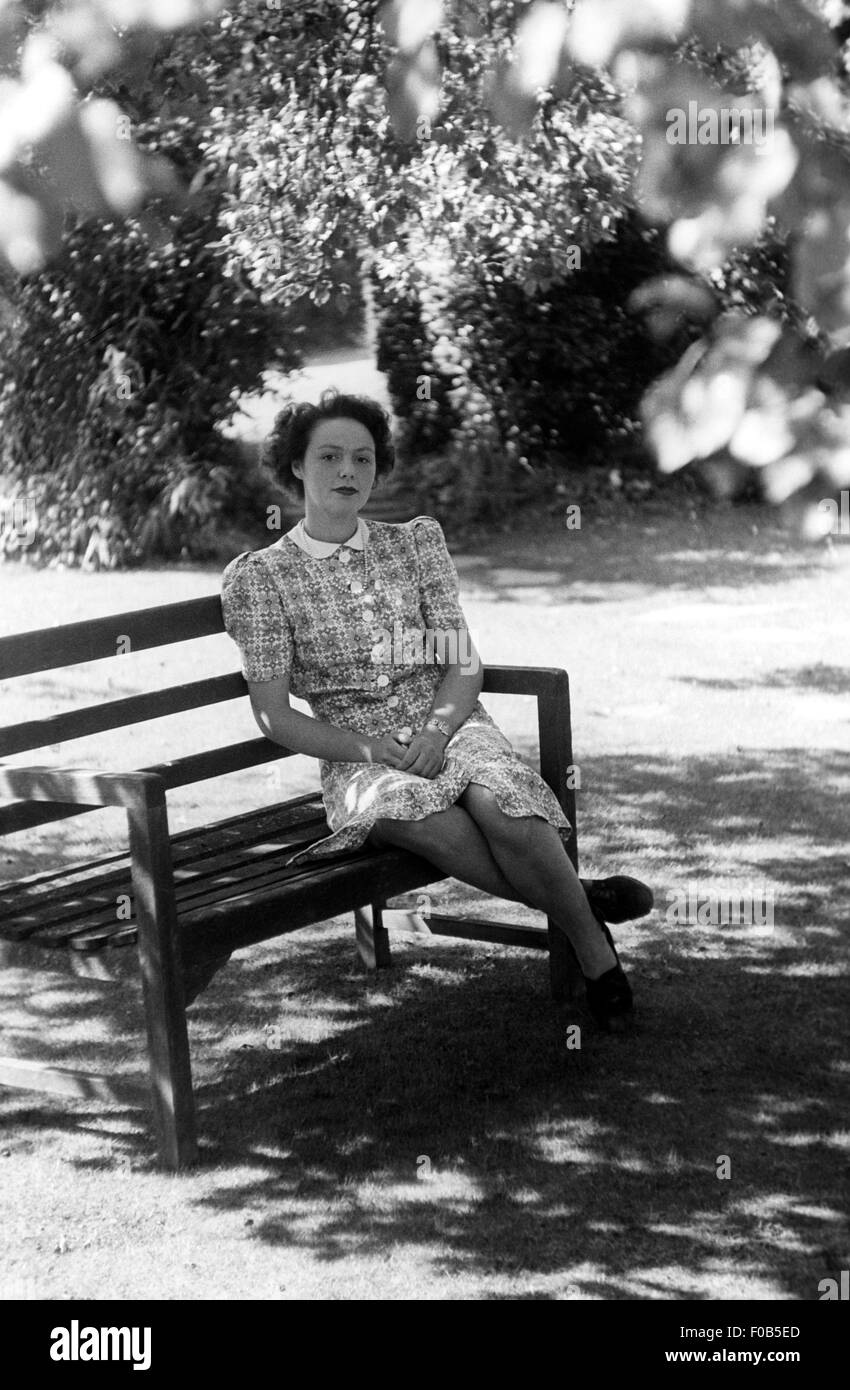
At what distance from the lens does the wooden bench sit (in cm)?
381

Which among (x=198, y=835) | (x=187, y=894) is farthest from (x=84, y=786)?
(x=198, y=835)

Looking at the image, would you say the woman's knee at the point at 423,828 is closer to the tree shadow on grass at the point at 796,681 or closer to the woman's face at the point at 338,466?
the woman's face at the point at 338,466

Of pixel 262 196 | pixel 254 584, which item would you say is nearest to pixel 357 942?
pixel 254 584

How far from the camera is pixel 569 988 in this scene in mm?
4887

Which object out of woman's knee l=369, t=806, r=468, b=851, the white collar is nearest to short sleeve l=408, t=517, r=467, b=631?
the white collar

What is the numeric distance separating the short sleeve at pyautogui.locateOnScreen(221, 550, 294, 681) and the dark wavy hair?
315mm

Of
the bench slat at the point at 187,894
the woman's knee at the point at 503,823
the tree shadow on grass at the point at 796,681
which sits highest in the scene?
the woman's knee at the point at 503,823

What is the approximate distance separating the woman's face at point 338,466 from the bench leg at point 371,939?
3.84 feet

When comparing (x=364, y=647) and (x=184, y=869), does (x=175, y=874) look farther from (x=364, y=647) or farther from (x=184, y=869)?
(x=364, y=647)

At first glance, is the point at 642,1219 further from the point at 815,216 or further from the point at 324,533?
the point at 815,216

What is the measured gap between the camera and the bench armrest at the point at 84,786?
12.4ft

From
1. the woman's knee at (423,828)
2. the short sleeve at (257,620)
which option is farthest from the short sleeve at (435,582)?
the woman's knee at (423,828)

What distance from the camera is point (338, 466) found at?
4754mm

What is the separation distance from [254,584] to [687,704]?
424 cm
